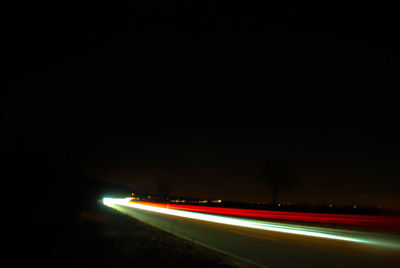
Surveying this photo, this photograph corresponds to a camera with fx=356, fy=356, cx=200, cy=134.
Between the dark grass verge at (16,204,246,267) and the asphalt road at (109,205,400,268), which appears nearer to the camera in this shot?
the asphalt road at (109,205,400,268)

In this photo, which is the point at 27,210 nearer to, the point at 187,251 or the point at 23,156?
the point at 23,156

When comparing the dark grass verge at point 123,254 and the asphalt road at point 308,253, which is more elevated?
the asphalt road at point 308,253

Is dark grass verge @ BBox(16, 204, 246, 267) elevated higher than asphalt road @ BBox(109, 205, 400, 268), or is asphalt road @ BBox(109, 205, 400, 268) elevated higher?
asphalt road @ BBox(109, 205, 400, 268)

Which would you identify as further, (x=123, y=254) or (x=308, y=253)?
(x=123, y=254)

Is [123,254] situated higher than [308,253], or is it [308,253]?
[308,253]

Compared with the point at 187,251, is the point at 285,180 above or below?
above

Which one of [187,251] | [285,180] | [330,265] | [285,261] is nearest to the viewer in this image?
[330,265]

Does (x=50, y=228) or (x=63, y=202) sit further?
(x=63, y=202)

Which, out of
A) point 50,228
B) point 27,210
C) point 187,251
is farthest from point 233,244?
point 27,210

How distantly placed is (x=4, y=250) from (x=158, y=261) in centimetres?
626

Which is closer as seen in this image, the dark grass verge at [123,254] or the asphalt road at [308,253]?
the asphalt road at [308,253]

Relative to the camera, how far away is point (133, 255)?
11500 mm

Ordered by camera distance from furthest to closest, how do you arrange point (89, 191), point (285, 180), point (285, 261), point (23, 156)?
point (285, 180), point (89, 191), point (23, 156), point (285, 261)

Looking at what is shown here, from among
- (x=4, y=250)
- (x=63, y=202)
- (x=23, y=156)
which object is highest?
(x=23, y=156)
